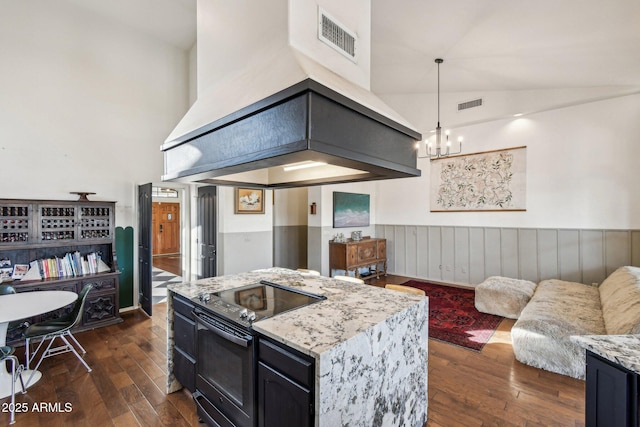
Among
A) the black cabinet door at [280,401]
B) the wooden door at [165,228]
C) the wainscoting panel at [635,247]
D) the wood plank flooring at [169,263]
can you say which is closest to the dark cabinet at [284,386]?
the black cabinet door at [280,401]

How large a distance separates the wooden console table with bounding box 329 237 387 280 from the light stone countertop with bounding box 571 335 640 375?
4263 mm

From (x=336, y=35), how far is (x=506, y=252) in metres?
5.23

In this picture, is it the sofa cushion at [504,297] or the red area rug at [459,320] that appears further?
the sofa cushion at [504,297]

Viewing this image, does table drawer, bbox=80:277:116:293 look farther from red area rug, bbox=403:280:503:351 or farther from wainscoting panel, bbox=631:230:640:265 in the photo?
wainscoting panel, bbox=631:230:640:265

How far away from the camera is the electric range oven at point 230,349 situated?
1502 mm

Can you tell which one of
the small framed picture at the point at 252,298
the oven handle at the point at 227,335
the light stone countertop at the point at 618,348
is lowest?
the oven handle at the point at 227,335

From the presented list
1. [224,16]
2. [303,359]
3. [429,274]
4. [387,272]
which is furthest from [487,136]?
[303,359]

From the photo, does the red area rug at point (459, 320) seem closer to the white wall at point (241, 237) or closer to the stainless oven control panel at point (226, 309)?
the stainless oven control panel at point (226, 309)

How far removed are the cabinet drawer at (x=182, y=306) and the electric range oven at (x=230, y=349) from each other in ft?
0.42

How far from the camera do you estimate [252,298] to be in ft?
6.54

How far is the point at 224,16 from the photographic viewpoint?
1.66 m

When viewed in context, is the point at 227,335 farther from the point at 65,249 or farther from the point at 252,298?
the point at 65,249

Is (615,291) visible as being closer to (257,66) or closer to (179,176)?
(257,66)

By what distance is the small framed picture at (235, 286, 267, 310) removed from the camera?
1.82 metres
